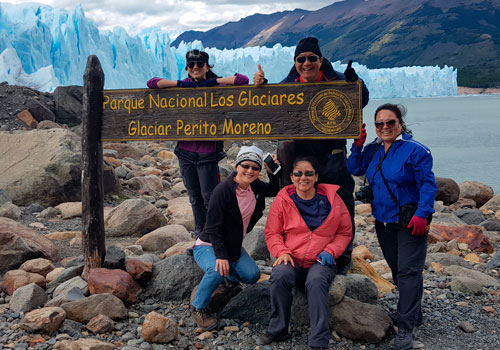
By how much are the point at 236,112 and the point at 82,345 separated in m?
2.08

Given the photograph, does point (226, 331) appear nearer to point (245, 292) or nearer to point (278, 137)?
point (245, 292)

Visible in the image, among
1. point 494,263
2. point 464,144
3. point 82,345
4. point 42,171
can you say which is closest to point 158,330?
point 82,345

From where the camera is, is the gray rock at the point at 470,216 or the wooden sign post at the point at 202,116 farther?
the gray rock at the point at 470,216

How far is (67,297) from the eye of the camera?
13.0 ft

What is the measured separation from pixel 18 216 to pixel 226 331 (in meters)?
4.71

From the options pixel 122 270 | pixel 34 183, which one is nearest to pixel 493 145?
pixel 34 183

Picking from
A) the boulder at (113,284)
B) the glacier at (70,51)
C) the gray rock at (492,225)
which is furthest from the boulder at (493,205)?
the glacier at (70,51)

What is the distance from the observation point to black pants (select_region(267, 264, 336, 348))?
10.5ft

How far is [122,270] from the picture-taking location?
4.36 m

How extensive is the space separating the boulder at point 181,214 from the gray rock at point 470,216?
556 cm

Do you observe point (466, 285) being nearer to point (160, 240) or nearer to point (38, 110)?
point (160, 240)

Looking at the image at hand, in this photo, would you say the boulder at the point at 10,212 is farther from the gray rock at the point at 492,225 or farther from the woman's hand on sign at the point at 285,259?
the gray rock at the point at 492,225

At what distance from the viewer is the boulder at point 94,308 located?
3775mm

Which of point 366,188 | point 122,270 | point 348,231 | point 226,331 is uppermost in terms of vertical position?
point 366,188
